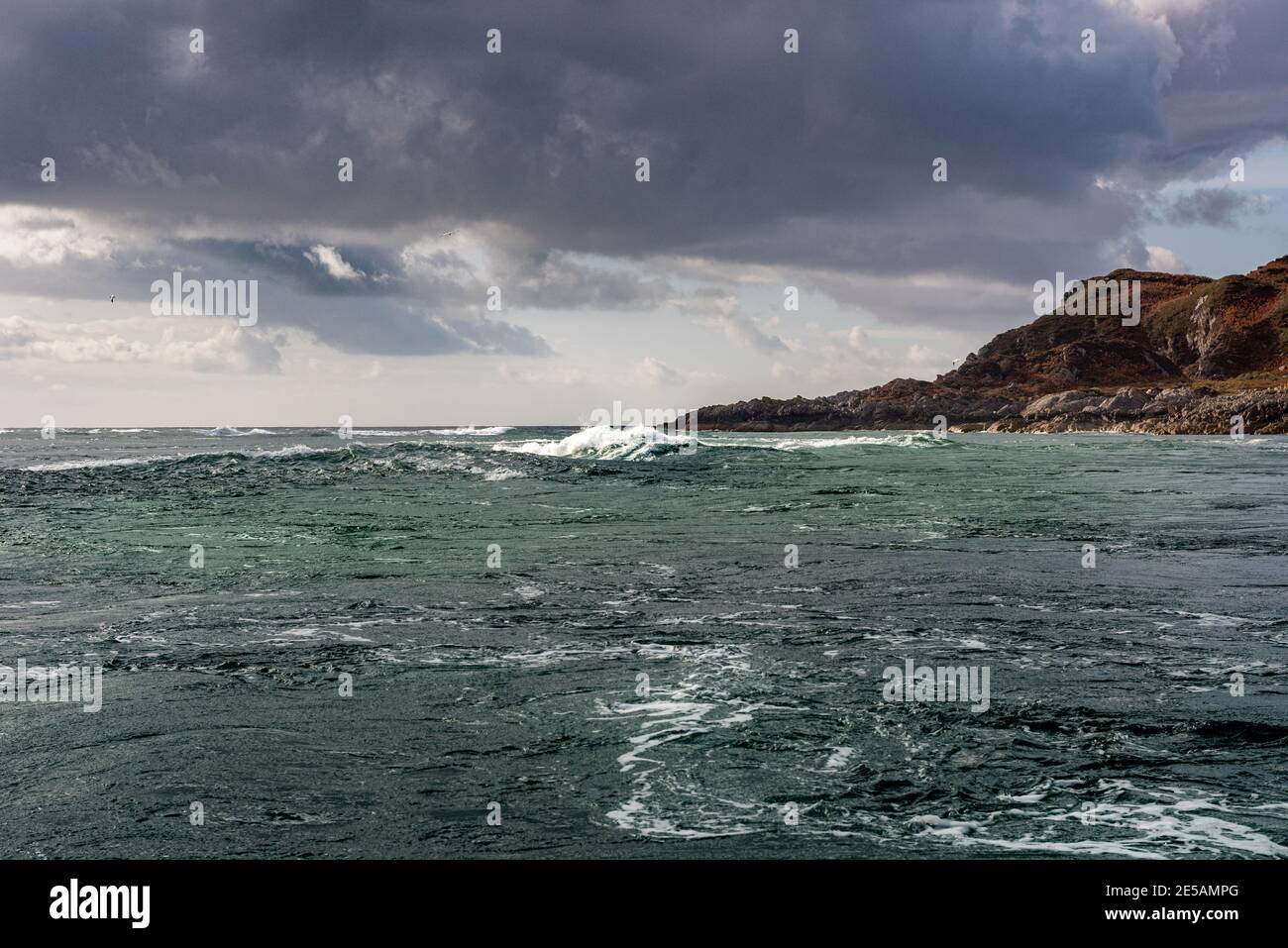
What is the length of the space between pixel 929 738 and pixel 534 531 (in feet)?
49.7

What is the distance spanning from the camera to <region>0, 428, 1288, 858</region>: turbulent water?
6062 millimetres

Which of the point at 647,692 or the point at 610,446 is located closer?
the point at 647,692

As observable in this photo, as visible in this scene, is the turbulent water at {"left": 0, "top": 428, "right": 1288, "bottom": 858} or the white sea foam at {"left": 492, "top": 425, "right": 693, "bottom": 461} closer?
the turbulent water at {"left": 0, "top": 428, "right": 1288, "bottom": 858}

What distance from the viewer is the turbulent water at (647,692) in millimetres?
6062

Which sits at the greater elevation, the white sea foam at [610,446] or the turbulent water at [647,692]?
the white sea foam at [610,446]

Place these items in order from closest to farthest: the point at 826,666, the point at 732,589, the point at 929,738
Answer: the point at 929,738 < the point at 826,666 < the point at 732,589

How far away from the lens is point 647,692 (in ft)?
29.9

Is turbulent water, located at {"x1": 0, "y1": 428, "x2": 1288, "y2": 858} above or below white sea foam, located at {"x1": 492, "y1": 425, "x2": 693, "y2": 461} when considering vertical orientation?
below

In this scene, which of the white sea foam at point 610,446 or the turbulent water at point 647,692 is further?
the white sea foam at point 610,446

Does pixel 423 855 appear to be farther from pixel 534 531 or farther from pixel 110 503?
pixel 110 503

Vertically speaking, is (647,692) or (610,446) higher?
(610,446)
